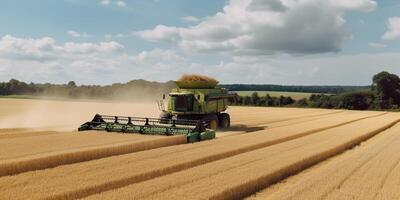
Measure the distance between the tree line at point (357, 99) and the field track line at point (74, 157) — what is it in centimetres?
5213

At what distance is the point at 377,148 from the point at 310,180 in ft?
25.8

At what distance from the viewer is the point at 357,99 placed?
71.6 metres

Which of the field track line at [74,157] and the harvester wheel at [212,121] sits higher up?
the harvester wheel at [212,121]

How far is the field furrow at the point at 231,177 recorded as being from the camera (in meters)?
9.05

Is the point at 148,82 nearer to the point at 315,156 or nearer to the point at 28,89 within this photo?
the point at 28,89

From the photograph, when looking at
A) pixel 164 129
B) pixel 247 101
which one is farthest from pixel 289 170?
pixel 247 101

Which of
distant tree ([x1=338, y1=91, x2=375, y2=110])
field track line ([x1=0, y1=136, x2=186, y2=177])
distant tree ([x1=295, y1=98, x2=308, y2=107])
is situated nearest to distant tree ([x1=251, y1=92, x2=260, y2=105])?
distant tree ([x1=295, y1=98, x2=308, y2=107])

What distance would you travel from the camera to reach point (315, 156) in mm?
14508

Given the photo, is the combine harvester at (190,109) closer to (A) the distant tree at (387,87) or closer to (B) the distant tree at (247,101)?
(B) the distant tree at (247,101)

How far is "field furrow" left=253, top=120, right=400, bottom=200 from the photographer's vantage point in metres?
9.60

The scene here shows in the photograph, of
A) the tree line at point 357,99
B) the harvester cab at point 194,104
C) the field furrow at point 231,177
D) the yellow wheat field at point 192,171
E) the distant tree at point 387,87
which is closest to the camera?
the field furrow at point 231,177

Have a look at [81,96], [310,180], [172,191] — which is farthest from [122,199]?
[81,96]

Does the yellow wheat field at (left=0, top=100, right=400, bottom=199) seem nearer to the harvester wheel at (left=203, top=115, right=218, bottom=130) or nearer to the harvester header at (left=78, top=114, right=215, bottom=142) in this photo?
the harvester header at (left=78, top=114, right=215, bottom=142)

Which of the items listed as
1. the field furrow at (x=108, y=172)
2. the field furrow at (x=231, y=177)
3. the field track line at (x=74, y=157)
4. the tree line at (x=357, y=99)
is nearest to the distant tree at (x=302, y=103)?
the tree line at (x=357, y=99)
